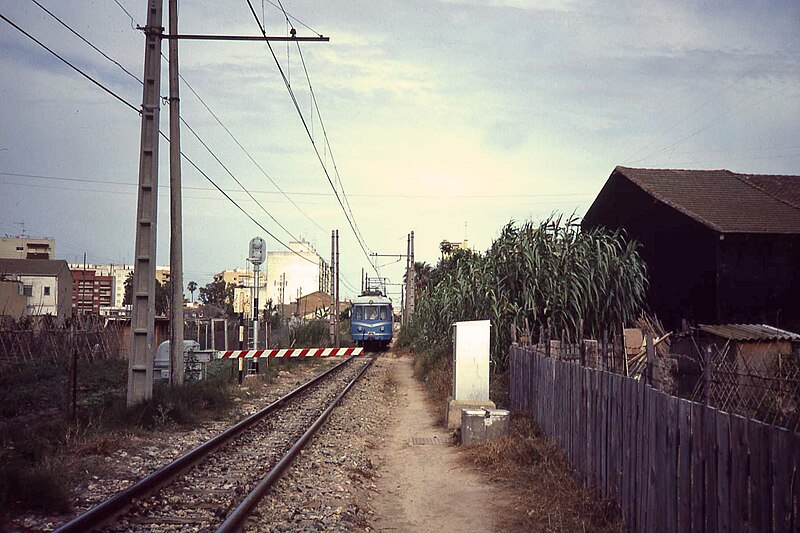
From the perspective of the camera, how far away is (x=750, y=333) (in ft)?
65.6

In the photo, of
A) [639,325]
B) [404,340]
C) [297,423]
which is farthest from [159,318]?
[404,340]

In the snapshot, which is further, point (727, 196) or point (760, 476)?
point (727, 196)

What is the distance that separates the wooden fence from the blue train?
35687 millimetres

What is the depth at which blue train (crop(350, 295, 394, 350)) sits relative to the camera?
45.6m

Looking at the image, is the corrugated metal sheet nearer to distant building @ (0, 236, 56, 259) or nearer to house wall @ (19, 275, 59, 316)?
house wall @ (19, 275, 59, 316)

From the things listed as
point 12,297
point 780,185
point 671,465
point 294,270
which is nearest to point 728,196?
point 780,185

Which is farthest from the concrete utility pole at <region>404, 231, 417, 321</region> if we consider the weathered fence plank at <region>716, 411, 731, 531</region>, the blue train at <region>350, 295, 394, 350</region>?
the weathered fence plank at <region>716, 411, 731, 531</region>

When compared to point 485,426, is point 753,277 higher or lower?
higher

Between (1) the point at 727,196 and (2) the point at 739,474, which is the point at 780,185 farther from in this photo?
(2) the point at 739,474

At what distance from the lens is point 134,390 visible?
45.4ft

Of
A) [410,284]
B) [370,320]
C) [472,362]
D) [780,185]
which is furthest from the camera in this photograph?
[410,284]

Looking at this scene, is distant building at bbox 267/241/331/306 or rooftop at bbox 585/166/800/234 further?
distant building at bbox 267/241/331/306

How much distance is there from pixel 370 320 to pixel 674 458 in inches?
1585

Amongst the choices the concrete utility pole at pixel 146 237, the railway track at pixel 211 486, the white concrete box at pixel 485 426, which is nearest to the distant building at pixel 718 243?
the white concrete box at pixel 485 426
